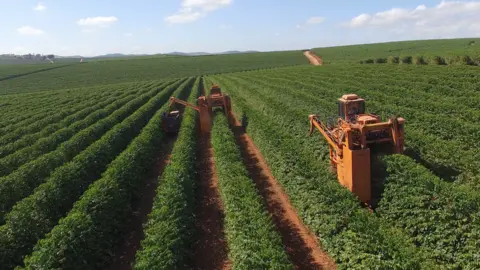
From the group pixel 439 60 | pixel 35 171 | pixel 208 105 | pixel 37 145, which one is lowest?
pixel 35 171

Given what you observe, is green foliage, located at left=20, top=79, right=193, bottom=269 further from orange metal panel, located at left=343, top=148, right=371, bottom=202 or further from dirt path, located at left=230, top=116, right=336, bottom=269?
orange metal panel, located at left=343, top=148, right=371, bottom=202

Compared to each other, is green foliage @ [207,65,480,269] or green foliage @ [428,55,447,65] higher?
green foliage @ [428,55,447,65]

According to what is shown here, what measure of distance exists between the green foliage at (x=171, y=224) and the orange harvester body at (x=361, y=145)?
4.81 metres

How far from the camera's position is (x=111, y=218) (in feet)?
36.0

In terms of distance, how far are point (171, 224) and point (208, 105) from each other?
14.4 meters

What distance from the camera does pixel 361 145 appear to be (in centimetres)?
1092

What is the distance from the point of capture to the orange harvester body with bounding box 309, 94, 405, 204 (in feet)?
35.1

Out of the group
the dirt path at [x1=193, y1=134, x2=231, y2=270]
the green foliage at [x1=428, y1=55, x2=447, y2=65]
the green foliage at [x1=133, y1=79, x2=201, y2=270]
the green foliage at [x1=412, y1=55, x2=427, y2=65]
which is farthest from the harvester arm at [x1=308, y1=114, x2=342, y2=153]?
the green foliage at [x1=412, y1=55, x2=427, y2=65]

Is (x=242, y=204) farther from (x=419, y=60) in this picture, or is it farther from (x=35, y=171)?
(x=419, y=60)

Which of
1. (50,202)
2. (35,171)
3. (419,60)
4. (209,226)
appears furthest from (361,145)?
(419,60)

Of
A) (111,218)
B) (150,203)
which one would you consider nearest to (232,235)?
(111,218)

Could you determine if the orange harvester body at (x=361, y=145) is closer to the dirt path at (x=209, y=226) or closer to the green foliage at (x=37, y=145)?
the dirt path at (x=209, y=226)

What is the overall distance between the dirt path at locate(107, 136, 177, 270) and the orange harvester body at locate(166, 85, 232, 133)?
5.02m

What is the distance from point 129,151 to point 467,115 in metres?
16.0
